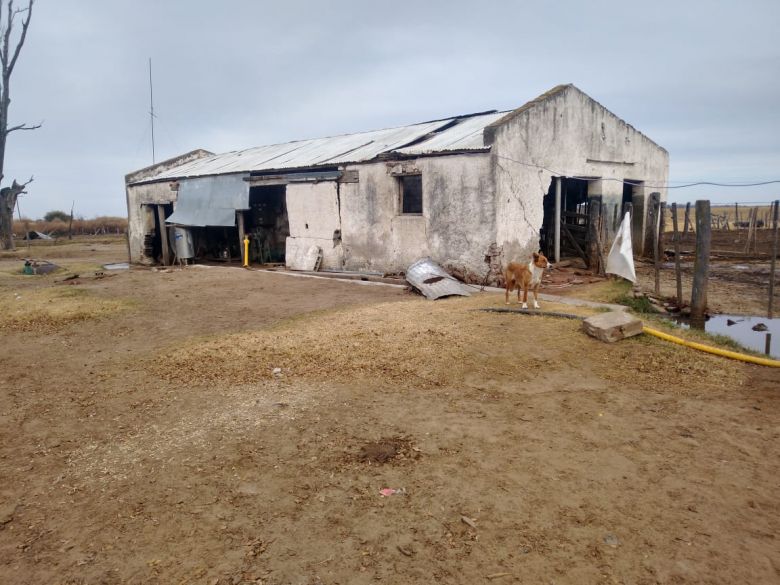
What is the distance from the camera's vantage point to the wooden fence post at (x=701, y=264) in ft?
29.1

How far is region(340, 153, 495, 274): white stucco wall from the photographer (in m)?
12.4

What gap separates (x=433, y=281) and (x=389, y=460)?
7.68 metres

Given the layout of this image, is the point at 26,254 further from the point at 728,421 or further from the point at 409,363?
the point at 728,421

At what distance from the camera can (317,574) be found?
9.85 feet

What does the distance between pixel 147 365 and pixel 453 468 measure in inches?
191

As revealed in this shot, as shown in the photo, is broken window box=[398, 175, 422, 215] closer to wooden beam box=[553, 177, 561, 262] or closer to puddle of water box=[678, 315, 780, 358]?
wooden beam box=[553, 177, 561, 262]

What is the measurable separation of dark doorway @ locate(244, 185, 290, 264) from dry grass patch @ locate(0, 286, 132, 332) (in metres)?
8.70

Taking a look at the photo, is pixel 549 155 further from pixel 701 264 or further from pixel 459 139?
pixel 701 264

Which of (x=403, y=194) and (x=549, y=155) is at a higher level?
(x=549, y=155)

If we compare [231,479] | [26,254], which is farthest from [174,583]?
[26,254]

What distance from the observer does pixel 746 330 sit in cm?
911

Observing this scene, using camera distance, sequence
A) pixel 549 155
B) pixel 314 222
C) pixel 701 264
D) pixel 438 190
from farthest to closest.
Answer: pixel 314 222, pixel 549 155, pixel 438 190, pixel 701 264

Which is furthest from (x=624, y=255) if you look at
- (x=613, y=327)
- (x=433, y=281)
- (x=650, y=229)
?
(x=650, y=229)

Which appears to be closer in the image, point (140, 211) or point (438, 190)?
point (438, 190)
